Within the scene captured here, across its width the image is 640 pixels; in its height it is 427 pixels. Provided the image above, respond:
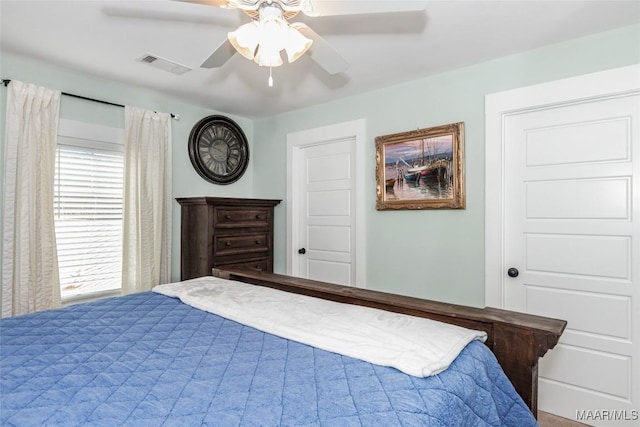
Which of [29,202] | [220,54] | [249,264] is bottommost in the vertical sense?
[249,264]

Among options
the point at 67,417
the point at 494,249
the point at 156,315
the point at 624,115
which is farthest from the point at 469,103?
the point at 67,417

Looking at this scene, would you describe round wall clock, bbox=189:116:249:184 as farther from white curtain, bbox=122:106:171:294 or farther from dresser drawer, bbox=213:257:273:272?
dresser drawer, bbox=213:257:273:272

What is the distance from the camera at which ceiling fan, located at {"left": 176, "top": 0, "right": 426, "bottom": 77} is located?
1440 mm

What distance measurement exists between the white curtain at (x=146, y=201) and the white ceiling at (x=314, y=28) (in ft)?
1.34

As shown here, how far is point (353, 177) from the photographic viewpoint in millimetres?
3383

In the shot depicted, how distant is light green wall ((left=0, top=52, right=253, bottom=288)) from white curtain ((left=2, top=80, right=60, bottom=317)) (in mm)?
105

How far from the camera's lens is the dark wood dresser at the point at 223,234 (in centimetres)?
323

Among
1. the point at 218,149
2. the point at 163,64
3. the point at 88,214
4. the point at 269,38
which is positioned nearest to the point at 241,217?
the point at 218,149

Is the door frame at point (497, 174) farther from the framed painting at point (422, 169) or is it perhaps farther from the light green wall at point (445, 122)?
the framed painting at point (422, 169)

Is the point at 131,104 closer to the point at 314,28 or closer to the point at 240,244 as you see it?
the point at 240,244

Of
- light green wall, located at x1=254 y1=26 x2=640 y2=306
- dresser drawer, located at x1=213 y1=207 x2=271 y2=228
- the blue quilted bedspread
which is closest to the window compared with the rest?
dresser drawer, located at x1=213 y1=207 x2=271 y2=228

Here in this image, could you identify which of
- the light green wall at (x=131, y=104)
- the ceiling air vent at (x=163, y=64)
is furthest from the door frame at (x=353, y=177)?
the ceiling air vent at (x=163, y=64)

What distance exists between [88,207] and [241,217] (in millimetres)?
1273

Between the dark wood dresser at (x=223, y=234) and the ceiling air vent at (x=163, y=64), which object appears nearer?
the ceiling air vent at (x=163, y=64)
